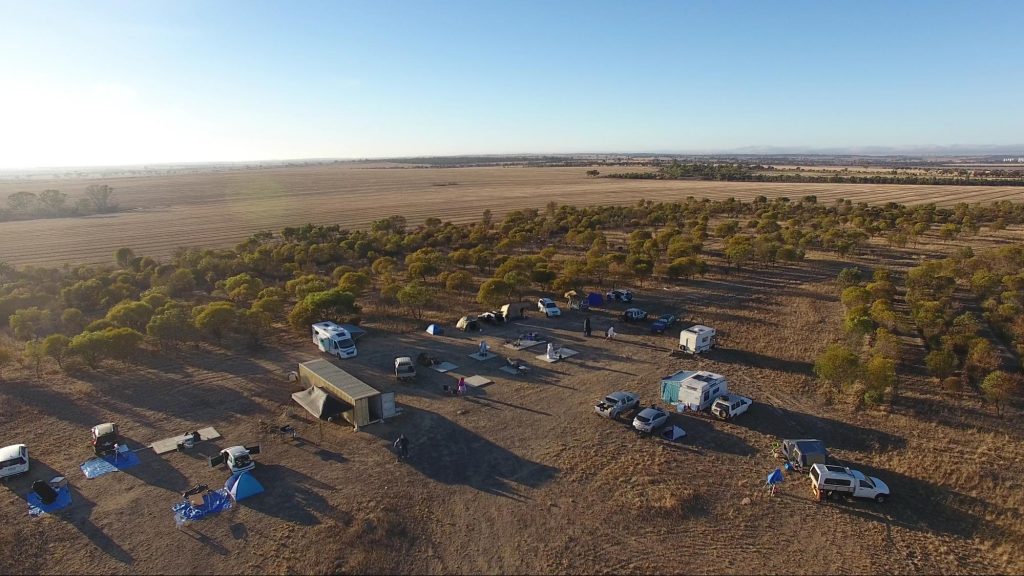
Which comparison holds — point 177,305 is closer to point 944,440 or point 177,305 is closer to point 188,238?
point 944,440

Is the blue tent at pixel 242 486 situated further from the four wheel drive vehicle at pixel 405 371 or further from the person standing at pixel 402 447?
the four wheel drive vehicle at pixel 405 371

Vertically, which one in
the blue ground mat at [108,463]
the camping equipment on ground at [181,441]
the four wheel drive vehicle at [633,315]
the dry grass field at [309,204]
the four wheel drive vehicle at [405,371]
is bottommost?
the blue ground mat at [108,463]

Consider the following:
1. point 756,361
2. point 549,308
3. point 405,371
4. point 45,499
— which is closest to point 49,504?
point 45,499

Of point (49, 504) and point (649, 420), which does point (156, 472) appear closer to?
point (49, 504)

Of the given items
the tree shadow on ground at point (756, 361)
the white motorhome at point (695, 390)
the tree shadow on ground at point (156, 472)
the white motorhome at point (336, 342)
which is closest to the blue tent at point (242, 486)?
A: the tree shadow on ground at point (156, 472)

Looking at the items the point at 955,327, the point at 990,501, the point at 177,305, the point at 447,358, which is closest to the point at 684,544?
the point at 990,501

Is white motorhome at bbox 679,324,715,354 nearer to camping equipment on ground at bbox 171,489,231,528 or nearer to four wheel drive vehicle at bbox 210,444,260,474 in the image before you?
four wheel drive vehicle at bbox 210,444,260,474

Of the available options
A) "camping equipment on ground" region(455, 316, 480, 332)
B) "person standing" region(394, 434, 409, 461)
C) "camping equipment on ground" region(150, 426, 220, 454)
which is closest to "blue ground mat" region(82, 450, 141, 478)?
"camping equipment on ground" region(150, 426, 220, 454)
